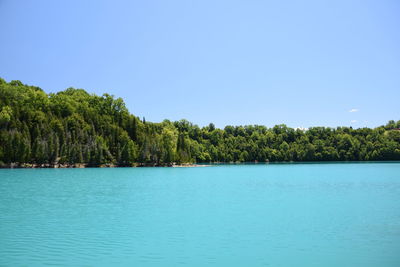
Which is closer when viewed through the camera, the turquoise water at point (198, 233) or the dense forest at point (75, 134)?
the turquoise water at point (198, 233)

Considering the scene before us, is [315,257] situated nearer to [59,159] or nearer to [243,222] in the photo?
[243,222]

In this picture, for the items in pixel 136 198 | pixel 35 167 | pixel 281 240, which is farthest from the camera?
pixel 35 167

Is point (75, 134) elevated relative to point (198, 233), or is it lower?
elevated

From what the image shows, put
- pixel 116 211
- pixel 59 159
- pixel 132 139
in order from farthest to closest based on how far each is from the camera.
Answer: pixel 132 139 → pixel 59 159 → pixel 116 211

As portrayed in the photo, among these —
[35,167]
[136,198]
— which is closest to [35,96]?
[35,167]

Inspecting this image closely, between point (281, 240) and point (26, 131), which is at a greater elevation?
point (26, 131)

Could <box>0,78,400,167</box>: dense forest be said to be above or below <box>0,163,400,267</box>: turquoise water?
above

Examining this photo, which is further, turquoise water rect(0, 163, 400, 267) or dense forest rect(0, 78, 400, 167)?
dense forest rect(0, 78, 400, 167)

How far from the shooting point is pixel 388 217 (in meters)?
25.1

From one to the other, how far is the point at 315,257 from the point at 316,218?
9531mm

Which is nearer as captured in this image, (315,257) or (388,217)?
(315,257)

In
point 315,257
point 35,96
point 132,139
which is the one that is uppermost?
point 35,96

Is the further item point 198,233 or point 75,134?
point 75,134

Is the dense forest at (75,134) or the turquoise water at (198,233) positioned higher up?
the dense forest at (75,134)
